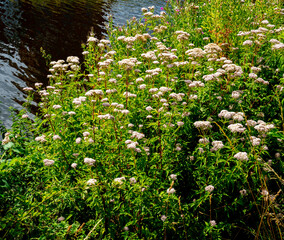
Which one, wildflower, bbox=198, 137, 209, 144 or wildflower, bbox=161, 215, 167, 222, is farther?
wildflower, bbox=198, 137, 209, 144

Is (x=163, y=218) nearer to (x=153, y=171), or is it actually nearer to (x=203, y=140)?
(x=153, y=171)

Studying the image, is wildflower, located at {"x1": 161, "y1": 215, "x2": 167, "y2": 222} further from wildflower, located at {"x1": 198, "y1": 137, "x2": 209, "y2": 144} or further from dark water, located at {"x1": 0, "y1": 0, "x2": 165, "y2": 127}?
dark water, located at {"x1": 0, "y1": 0, "x2": 165, "y2": 127}

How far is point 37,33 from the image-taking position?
1373 centimetres

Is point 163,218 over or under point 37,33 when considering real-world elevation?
over

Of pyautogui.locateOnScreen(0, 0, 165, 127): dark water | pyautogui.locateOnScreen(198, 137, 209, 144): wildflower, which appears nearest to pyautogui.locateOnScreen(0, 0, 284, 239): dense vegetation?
pyautogui.locateOnScreen(198, 137, 209, 144): wildflower

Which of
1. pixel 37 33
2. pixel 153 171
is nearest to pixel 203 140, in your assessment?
pixel 153 171

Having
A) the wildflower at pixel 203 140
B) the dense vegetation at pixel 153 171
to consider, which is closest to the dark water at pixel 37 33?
the dense vegetation at pixel 153 171

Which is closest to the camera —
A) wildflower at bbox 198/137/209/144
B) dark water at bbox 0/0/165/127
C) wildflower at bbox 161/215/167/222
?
wildflower at bbox 161/215/167/222

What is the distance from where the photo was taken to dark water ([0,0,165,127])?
9.24 meters

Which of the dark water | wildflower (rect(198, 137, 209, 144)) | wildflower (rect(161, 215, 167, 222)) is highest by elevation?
wildflower (rect(198, 137, 209, 144))

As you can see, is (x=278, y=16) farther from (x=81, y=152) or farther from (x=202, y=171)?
(x=81, y=152)

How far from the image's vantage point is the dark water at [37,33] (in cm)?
924

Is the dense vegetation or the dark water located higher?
the dense vegetation

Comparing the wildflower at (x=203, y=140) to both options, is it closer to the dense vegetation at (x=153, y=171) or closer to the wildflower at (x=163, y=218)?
the dense vegetation at (x=153, y=171)
